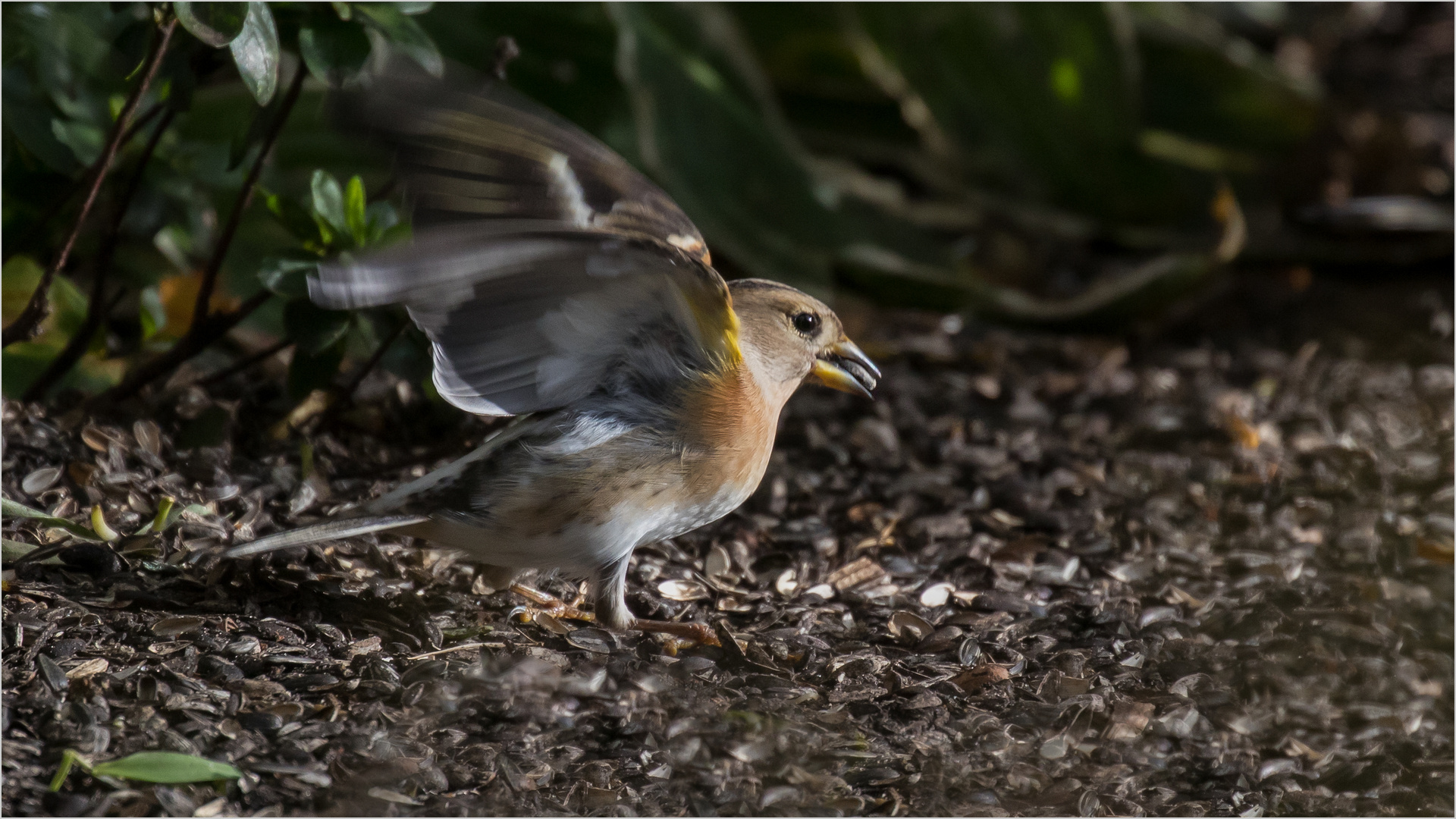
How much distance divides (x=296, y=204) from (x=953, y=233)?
12.3 feet

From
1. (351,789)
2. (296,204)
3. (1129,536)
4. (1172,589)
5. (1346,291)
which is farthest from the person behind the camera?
(1346,291)

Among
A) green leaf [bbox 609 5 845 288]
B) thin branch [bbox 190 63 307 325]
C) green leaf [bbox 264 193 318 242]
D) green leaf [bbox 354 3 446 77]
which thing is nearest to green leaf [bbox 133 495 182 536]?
thin branch [bbox 190 63 307 325]

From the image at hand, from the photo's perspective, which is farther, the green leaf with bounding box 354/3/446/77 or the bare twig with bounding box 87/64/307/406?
the bare twig with bounding box 87/64/307/406

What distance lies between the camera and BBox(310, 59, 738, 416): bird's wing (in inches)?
102

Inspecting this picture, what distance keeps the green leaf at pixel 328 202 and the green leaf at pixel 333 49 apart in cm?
23

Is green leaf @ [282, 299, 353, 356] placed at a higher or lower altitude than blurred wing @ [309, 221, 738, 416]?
lower

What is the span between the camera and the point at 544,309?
2.74m

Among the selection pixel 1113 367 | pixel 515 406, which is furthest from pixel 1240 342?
pixel 515 406

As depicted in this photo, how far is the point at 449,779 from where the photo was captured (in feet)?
8.54

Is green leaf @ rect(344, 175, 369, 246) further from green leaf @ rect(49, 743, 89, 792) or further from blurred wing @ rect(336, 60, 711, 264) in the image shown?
green leaf @ rect(49, 743, 89, 792)

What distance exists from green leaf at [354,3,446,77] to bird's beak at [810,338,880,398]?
122cm

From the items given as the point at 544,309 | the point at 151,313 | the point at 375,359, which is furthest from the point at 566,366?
the point at 151,313

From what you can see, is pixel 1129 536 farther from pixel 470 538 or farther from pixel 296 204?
pixel 296 204

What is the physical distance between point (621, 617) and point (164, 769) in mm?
1128
